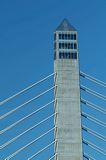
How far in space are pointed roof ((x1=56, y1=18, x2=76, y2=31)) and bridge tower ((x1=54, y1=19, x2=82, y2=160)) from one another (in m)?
2.75

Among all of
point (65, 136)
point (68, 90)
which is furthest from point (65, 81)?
point (65, 136)

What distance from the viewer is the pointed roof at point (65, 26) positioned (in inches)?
3792

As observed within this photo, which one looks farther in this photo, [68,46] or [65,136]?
[68,46]

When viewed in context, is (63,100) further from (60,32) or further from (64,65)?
(60,32)

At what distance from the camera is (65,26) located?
96.7 metres

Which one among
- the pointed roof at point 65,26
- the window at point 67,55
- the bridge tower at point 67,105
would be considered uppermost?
the pointed roof at point 65,26

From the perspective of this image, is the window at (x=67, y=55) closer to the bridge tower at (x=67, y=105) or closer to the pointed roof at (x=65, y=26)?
the bridge tower at (x=67, y=105)

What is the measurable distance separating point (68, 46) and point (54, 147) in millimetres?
16300

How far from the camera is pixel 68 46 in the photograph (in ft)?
312

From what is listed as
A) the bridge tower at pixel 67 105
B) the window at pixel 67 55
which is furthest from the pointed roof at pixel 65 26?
the window at pixel 67 55

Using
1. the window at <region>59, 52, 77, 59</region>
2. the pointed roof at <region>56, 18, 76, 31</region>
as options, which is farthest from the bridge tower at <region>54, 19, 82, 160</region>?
the pointed roof at <region>56, 18, 76, 31</region>

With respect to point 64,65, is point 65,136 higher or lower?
lower

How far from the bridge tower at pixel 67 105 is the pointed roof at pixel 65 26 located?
2.75 metres

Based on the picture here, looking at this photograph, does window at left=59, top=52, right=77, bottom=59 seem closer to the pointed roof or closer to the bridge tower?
the bridge tower
